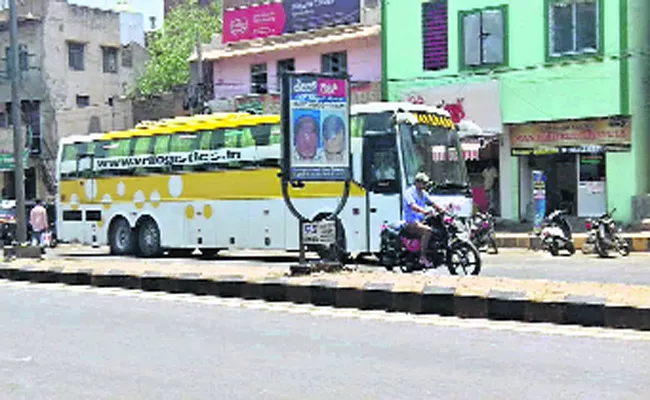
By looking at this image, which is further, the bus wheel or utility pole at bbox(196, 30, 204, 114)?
utility pole at bbox(196, 30, 204, 114)

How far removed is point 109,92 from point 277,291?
1447 inches

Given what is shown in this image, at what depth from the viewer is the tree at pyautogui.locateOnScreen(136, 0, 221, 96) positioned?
4584cm

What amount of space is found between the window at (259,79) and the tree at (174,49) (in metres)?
9.13

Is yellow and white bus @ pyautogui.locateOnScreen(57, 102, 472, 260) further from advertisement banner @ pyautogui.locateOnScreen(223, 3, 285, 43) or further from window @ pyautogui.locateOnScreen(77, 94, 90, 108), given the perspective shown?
window @ pyautogui.locateOnScreen(77, 94, 90, 108)

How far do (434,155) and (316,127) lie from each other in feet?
17.5

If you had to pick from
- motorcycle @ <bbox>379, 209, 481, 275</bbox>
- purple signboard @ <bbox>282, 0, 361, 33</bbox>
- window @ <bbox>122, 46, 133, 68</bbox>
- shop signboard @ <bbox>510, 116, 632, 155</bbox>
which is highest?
window @ <bbox>122, 46, 133, 68</bbox>

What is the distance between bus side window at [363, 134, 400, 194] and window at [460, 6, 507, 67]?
1059 cm

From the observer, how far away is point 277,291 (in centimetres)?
1171

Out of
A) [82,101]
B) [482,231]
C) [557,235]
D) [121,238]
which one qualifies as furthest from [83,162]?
[82,101]

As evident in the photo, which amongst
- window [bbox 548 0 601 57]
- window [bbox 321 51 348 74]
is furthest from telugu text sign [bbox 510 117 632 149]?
window [bbox 321 51 348 74]

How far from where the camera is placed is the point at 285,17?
3369 cm

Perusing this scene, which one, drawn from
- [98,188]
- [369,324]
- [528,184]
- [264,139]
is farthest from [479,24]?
[369,324]

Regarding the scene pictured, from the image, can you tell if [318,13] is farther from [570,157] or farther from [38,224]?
[38,224]

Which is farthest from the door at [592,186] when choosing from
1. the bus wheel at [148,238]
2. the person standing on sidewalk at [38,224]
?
the person standing on sidewalk at [38,224]
